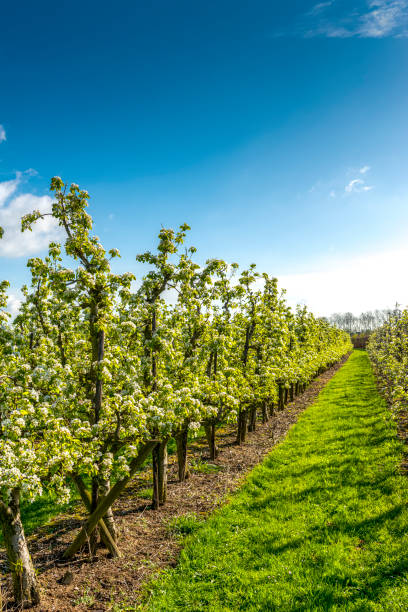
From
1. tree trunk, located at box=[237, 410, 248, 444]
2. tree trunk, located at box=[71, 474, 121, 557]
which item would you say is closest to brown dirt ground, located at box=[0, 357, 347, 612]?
tree trunk, located at box=[71, 474, 121, 557]

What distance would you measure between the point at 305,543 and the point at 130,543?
5.53 metres

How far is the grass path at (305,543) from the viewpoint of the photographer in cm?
754


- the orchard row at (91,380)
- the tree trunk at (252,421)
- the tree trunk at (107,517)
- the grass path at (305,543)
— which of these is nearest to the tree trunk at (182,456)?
the orchard row at (91,380)

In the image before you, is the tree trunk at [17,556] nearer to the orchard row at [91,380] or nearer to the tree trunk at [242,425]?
the orchard row at [91,380]

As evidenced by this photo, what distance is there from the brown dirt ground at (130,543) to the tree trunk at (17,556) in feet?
1.04

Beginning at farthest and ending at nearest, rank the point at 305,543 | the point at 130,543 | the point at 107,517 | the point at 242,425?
1. the point at 242,425
2. the point at 130,543
3. the point at 107,517
4. the point at 305,543

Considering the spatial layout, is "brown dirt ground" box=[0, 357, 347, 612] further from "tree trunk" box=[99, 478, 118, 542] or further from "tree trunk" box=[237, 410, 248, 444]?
"tree trunk" box=[237, 410, 248, 444]

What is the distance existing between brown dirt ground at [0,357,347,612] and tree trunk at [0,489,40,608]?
0.32m

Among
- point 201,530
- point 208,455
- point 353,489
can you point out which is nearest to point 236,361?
point 208,455

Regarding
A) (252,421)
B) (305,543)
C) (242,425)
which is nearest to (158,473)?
(305,543)

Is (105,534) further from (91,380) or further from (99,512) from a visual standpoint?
(91,380)

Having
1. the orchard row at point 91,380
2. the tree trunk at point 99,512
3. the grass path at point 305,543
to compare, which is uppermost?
the orchard row at point 91,380

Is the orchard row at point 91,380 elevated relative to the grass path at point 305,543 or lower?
elevated

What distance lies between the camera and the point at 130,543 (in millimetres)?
10750
